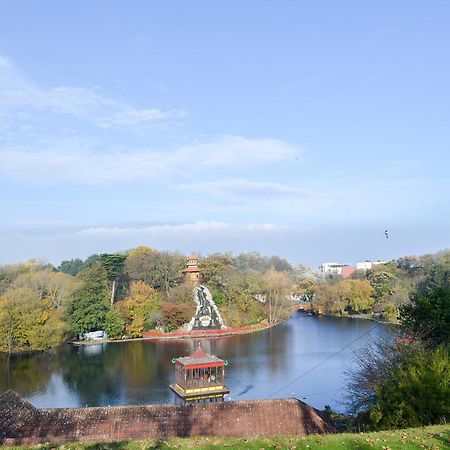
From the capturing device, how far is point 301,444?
6.66 metres

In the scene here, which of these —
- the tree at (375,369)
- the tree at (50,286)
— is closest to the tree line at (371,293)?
the tree at (50,286)

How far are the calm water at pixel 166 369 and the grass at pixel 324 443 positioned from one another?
10.7m

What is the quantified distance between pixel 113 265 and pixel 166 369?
16697mm

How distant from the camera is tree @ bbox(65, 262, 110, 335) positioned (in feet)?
105

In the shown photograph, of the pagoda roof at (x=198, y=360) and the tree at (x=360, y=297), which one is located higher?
the tree at (x=360, y=297)

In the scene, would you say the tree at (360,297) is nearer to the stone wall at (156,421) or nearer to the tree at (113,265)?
the tree at (113,265)

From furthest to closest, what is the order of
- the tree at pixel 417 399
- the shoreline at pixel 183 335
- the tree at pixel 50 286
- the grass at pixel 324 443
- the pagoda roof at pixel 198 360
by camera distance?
the tree at pixel 50 286 → the shoreline at pixel 183 335 → the pagoda roof at pixel 198 360 → the tree at pixel 417 399 → the grass at pixel 324 443

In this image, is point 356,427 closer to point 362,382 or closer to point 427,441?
point 362,382

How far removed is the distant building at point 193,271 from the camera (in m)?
41.3

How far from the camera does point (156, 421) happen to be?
36.4 ft

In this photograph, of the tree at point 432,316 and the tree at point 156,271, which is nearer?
the tree at point 432,316

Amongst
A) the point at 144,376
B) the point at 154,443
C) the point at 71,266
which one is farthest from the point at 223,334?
the point at 71,266

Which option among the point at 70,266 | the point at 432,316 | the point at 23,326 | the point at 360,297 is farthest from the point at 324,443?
the point at 70,266

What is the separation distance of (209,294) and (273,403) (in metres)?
26.9
